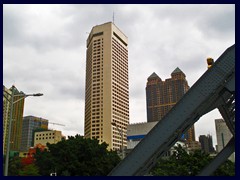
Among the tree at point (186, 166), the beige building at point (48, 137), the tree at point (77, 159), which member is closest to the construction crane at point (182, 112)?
the tree at point (186, 166)

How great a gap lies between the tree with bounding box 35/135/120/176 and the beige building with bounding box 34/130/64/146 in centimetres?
11357

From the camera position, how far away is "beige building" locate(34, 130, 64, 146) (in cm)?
14962

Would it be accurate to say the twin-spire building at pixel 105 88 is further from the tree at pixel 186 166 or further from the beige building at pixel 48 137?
the tree at pixel 186 166

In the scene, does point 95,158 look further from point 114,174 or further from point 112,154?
point 114,174

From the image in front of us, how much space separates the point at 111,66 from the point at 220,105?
173m

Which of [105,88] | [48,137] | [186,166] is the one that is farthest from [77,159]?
[105,88]

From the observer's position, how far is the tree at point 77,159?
34.8 metres

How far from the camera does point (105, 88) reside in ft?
598

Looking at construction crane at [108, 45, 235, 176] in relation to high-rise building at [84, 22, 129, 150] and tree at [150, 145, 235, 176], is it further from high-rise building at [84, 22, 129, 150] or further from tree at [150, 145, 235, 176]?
high-rise building at [84, 22, 129, 150]

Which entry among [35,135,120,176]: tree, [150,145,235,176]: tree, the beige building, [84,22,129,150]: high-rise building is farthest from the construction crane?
[84,22,129,150]: high-rise building

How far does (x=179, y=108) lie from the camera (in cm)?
1101

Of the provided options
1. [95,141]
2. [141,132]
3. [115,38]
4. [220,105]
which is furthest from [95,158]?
[115,38]

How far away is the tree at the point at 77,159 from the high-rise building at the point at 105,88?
130 m

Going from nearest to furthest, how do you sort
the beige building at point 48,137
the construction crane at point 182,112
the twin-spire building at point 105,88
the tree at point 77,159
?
the construction crane at point 182,112 → the tree at point 77,159 → the beige building at point 48,137 → the twin-spire building at point 105,88
